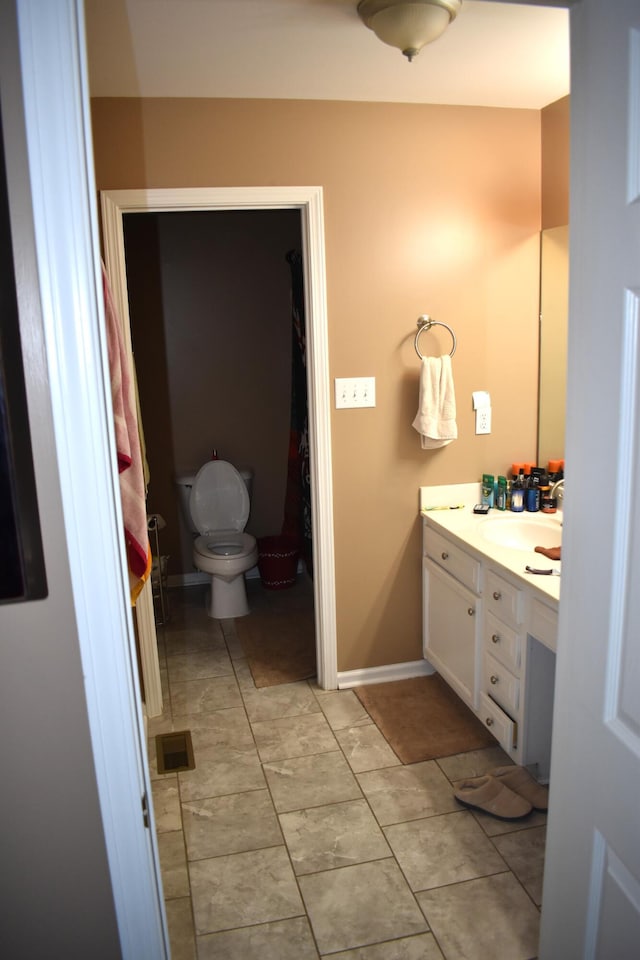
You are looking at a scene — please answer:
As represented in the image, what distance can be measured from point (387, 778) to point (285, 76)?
2508mm

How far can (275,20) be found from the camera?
210cm

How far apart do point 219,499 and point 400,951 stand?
9.40 feet

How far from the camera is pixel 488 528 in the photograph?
2982 mm

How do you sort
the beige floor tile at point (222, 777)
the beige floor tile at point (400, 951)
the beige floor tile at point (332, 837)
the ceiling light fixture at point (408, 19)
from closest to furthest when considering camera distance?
the beige floor tile at point (400, 951) < the ceiling light fixture at point (408, 19) < the beige floor tile at point (332, 837) < the beige floor tile at point (222, 777)

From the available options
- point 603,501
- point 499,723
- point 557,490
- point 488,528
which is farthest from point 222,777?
point 603,501

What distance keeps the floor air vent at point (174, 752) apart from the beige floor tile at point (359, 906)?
754mm

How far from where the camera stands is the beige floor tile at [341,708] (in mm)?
3004

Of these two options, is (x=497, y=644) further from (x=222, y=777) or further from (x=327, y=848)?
(x=222, y=777)

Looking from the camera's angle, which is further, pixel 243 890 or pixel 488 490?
pixel 488 490

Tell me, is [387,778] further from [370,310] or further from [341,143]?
[341,143]

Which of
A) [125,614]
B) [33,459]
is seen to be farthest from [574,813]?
[33,459]

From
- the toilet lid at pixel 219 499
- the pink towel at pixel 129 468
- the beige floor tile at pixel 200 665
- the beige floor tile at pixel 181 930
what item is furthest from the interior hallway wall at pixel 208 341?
the pink towel at pixel 129 468

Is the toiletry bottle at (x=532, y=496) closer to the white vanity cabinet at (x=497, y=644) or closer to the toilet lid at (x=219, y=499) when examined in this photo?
the white vanity cabinet at (x=497, y=644)

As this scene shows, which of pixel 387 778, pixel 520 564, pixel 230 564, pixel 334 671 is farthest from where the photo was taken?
pixel 230 564
